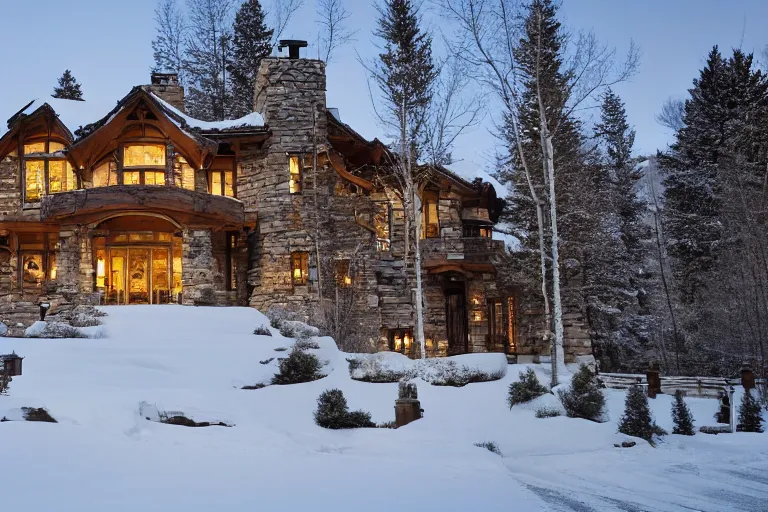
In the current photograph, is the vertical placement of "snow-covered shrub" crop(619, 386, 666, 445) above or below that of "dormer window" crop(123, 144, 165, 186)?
below

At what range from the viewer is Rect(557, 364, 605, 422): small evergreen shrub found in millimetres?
15953

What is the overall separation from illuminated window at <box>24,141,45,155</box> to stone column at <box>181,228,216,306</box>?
8.30 m

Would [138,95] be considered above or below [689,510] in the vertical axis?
above

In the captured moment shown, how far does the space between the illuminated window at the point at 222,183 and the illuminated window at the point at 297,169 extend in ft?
10.1

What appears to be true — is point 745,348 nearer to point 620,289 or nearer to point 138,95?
point 620,289

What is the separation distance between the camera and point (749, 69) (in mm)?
32938

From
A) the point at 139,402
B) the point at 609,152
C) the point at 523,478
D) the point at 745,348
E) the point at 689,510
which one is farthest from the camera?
the point at 609,152

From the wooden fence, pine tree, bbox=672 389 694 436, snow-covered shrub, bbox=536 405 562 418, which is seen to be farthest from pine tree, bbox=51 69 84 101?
pine tree, bbox=672 389 694 436

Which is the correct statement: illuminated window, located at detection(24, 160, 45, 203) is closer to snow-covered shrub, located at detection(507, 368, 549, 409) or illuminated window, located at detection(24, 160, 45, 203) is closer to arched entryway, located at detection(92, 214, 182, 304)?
arched entryway, located at detection(92, 214, 182, 304)

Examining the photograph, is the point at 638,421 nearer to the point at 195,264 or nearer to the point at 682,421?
the point at 682,421

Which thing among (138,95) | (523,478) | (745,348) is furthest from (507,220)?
(523,478)

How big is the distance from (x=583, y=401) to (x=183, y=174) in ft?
68.5

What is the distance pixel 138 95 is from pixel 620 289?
22.4 m

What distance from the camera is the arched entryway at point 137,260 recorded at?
2933 cm
